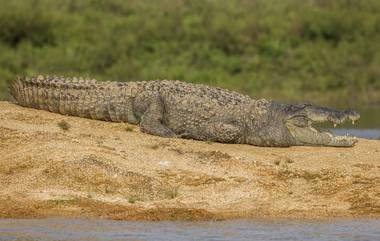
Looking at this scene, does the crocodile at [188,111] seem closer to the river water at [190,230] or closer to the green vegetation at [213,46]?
the river water at [190,230]

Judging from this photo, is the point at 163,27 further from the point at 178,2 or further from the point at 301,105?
the point at 301,105

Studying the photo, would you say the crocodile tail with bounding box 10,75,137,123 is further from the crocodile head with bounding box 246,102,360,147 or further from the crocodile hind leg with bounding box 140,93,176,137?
the crocodile head with bounding box 246,102,360,147

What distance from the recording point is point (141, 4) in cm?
3145

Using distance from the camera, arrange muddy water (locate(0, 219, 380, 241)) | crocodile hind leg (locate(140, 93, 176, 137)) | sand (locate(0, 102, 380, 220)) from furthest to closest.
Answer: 1. crocodile hind leg (locate(140, 93, 176, 137))
2. sand (locate(0, 102, 380, 220))
3. muddy water (locate(0, 219, 380, 241))

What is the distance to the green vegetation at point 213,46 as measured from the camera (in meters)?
25.4

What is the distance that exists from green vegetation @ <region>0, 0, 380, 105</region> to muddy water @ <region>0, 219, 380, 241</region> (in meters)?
14.2

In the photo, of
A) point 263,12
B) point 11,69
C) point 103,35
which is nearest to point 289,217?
point 11,69

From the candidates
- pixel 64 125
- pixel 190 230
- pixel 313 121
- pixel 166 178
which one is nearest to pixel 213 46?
pixel 313 121

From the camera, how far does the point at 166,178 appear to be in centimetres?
1066

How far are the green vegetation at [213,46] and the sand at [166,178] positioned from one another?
39.7 ft

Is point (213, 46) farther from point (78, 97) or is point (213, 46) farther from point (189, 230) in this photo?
point (189, 230)

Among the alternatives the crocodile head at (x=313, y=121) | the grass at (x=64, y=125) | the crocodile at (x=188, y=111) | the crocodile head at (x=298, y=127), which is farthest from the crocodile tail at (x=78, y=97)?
the crocodile head at (x=313, y=121)

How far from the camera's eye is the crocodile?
1259 centimetres

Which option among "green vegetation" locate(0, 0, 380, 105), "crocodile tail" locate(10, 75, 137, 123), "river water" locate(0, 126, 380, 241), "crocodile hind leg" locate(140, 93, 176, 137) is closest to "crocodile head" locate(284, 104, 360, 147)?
"crocodile hind leg" locate(140, 93, 176, 137)
